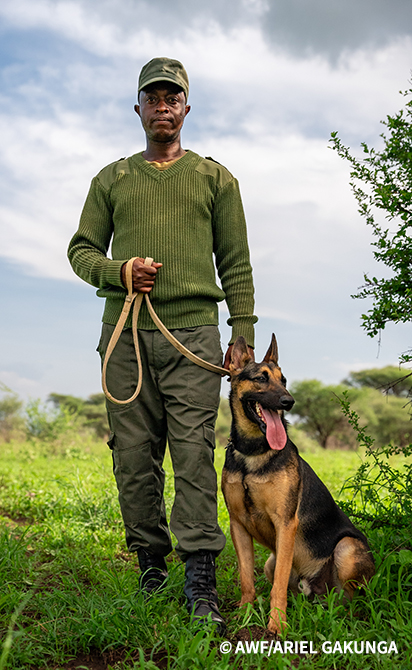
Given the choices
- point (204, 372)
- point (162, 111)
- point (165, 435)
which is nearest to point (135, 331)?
point (204, 372)

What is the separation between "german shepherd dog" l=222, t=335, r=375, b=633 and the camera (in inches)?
125

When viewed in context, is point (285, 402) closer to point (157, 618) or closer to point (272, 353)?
point (272, 353)

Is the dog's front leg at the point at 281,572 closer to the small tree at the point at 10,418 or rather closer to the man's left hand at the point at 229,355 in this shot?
the man's left hand at the point at 229,355

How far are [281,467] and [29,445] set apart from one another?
A: 1020cm

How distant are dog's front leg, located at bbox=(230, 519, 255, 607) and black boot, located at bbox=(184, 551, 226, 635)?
19 cm

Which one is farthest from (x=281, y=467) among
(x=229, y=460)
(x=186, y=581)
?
(x=186, y=581)

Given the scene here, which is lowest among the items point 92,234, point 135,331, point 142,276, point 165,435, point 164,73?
point 165,435

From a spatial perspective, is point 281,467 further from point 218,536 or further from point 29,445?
point 29,445

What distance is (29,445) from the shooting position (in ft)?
40.4

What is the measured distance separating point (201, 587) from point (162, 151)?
2.88m

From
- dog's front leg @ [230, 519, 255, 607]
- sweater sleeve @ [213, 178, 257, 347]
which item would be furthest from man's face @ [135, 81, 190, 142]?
dog's front leg @ [230, 519, 255, 607]

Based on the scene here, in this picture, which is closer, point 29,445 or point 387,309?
point 387,309

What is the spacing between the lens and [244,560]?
329 centimetres

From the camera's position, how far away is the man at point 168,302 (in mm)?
3514
